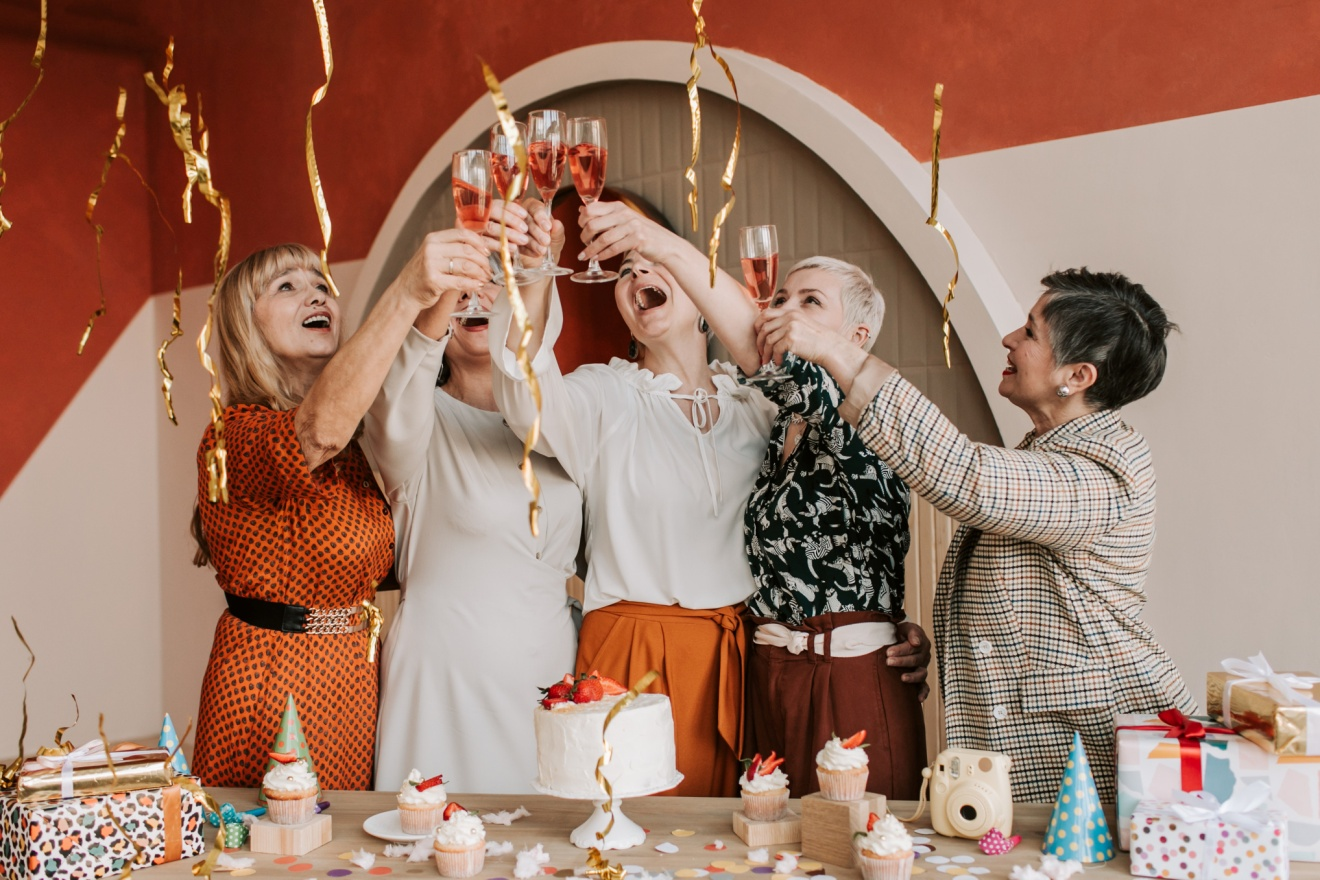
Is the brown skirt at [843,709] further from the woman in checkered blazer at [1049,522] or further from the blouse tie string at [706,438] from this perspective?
the blouse tie string at [706,438]

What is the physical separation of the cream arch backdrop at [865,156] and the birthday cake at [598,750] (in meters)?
1.49

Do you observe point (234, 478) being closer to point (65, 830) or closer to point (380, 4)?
point (65, 830)

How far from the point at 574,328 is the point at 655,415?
165cm

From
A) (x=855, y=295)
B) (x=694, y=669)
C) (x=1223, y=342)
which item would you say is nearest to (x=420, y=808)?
(x=694, y=669)

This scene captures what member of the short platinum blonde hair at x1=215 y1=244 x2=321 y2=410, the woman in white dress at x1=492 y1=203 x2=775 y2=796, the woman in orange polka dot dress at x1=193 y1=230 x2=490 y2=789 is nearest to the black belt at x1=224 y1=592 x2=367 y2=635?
the woman in orange polka dot dress at x1=193 y1=230 x2=490 y2=789

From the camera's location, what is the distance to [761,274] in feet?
5.92

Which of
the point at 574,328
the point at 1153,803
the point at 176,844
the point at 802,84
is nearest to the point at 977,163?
the point at 802,84

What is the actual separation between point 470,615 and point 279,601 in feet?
1.22

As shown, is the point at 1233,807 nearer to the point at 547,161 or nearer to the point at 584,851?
the point at 584,851

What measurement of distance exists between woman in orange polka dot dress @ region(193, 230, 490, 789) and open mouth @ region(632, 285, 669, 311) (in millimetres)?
486

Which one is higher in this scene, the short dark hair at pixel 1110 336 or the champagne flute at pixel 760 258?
the champagne flute at pixel 760 258

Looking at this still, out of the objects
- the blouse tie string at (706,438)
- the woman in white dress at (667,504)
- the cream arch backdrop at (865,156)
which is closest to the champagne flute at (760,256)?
the woman in white dress at (667,504)

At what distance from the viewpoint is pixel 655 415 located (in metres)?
2.35

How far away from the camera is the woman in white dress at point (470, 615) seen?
2.25 m
